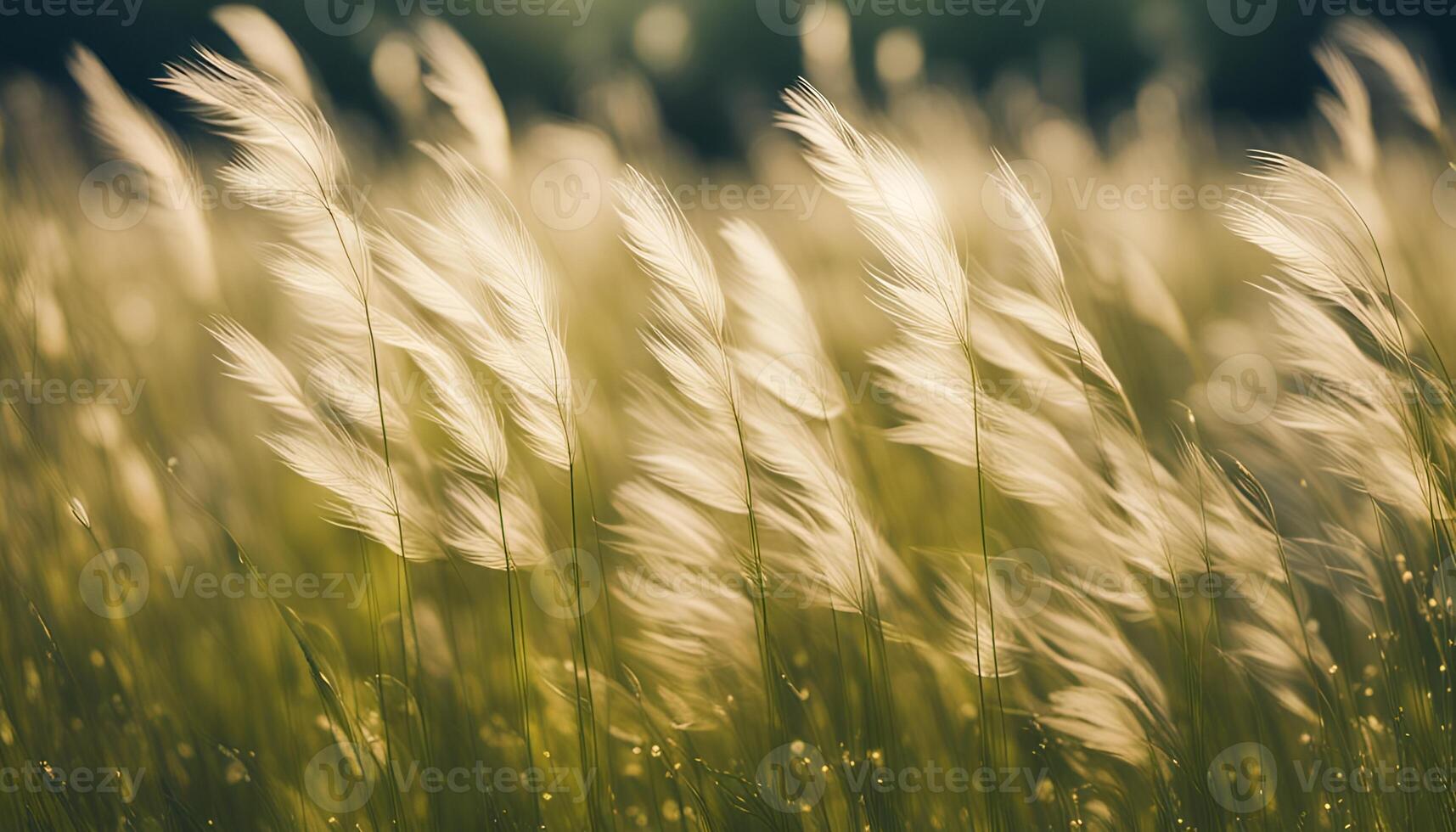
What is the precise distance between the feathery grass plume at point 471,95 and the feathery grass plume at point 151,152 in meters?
0.50

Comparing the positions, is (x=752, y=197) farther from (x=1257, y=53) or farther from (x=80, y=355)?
(x=1257, y=53)

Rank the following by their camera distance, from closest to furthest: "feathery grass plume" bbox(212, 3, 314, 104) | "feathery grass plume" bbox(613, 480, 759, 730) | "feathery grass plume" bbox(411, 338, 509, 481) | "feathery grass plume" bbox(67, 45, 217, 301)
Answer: "feathery grass plume" bbox(411, 338, 509, 481) < "feathery grass plume" bbox(613, 480, 759, 730) < "feathery grass plume" bbox(67, 45, 217, 301) < "feathery grass plume" bbox(212, 3, 314, 104)

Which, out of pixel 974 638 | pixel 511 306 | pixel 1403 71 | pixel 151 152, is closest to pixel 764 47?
pixel 1403 71

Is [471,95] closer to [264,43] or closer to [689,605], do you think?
[264,43]

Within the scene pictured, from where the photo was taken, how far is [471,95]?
1839mm

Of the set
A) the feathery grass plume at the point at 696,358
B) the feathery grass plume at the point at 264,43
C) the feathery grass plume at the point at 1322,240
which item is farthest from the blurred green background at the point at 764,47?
the feathery grass plume at the point at 696,358

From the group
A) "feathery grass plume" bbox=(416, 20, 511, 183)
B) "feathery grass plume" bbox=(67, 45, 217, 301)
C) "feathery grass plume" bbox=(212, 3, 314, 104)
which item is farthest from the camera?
"feathery grass plume" bbox=(416, 20, 511, 183)

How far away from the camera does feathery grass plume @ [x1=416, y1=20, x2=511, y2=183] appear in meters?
1.84

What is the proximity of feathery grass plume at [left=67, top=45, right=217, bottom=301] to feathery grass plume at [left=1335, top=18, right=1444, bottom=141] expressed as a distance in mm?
2037

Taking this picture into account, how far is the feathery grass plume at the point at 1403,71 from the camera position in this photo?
5.28 feet

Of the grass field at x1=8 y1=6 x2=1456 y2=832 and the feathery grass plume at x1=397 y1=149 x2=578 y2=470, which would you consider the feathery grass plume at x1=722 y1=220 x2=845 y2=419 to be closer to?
the grass field at x1=8 y1=6 x2=1456 y2=832

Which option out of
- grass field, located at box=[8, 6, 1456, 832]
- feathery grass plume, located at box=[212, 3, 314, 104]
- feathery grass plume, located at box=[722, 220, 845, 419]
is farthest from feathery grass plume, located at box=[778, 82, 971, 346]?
feathery grass plume, located at box=[212, 3, 314, 104]

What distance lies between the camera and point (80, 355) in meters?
1.67

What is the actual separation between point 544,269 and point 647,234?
147 millimetres
